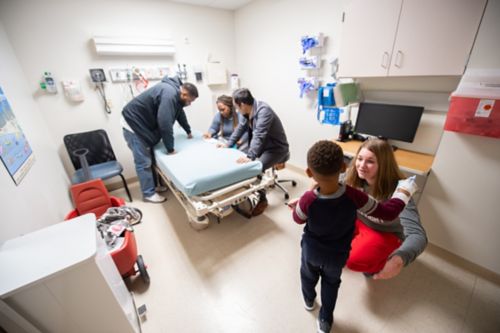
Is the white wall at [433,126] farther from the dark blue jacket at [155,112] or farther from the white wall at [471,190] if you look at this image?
the dark blue jacket at [155,112]

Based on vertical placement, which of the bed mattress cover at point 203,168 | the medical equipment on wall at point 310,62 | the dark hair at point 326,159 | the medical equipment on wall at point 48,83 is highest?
the medical equipment on wall at point 310,62

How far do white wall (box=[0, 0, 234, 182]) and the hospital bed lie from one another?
1313 millimetres

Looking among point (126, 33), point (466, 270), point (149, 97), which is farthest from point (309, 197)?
point (126, 33)

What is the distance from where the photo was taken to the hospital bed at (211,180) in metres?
1.59

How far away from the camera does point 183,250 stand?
1872 millimetres

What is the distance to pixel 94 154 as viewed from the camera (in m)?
2.62

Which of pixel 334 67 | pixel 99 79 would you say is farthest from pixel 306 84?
pixel 99 79

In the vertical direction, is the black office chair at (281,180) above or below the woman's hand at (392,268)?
below

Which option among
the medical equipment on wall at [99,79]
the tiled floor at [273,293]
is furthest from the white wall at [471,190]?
the medical equipment on wall at [99,79]

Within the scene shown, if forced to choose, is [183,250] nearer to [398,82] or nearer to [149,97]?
[149,97]

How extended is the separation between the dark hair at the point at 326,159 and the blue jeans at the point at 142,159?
2267mm

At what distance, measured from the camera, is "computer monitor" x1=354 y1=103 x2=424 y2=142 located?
1.84 meters

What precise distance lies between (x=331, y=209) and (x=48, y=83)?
10.3 ft

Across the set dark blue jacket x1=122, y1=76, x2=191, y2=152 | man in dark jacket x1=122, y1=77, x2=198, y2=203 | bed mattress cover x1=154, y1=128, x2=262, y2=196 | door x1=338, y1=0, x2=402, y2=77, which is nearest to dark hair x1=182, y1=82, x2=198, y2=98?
man in dark jacket x1=122, y1=77, x2=198, y2=203
